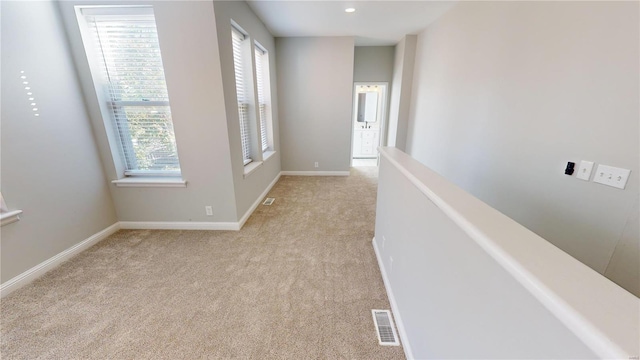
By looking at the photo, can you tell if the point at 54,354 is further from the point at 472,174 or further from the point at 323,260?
the point at 472,174

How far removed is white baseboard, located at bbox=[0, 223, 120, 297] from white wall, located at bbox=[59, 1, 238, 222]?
0.28m

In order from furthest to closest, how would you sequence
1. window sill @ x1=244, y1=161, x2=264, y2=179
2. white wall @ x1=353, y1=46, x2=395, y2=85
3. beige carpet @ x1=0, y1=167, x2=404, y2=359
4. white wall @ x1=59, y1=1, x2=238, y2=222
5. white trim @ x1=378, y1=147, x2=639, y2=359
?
white wall @ x1=353, y1=46, x2=395, y2=85 < window sill @ x1=244, y1=161, x2=264, y2=179 < white wall @ x1=59, y1=1, x2=238, y2=222 < beige carpet @ x1=0, y1=167, x2=404, y2=359 < white trim @ x1=378, y1=147, x2=639, y2=359

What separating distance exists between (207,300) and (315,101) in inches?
149

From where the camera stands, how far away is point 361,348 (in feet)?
4.58

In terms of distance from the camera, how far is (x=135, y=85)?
2.37m

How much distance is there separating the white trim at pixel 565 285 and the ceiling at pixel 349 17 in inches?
120

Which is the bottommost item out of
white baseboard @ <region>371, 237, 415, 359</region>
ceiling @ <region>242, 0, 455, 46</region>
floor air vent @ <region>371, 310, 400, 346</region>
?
floor air vent @ <region>371, 310, 400, 346</region>

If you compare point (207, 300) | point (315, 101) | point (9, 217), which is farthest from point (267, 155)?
point (9, 217)

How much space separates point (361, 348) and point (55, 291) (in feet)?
7.63

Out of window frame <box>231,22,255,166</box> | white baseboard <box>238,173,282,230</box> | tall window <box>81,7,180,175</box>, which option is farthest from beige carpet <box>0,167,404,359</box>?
window frame <box>231,22,255,166</box>

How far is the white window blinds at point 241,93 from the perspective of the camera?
2879 mm

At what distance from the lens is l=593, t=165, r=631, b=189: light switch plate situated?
1.26 m

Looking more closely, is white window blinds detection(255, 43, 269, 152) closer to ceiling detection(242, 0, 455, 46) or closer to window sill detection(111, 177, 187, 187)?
ceiling detection(242, 0, 455, 46)

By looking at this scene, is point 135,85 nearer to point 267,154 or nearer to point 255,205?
point 255,205
